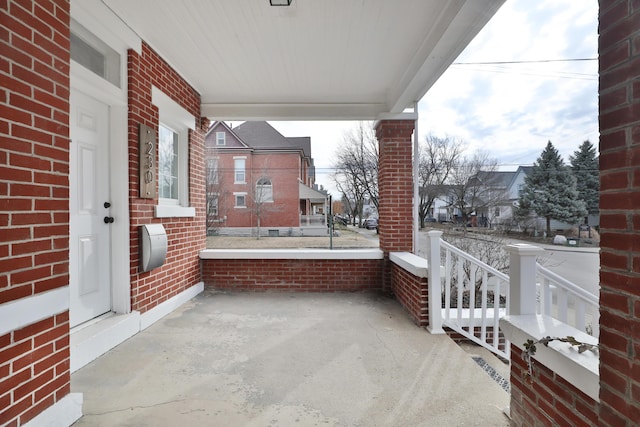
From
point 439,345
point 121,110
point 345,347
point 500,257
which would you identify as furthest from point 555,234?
point 121,110

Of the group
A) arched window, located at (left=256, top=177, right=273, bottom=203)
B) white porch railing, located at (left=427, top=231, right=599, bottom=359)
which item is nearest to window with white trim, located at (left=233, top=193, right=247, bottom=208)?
arched window, located at (left=256, top=177, right=273, bottom=203)

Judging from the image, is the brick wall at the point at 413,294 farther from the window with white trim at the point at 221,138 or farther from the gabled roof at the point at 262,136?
the window with white trim at the point at 221,138

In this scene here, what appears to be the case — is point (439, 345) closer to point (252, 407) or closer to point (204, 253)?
point (252, 407)

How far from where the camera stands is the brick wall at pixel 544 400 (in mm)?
1238

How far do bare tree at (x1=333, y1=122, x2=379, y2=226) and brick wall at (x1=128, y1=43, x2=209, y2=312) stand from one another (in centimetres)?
1324

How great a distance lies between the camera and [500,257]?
220 inches

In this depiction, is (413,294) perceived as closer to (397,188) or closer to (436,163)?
(397,188)

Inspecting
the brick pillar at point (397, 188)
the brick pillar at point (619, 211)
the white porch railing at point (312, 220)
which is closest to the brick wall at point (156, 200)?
the brick pillar at point (397, 188)

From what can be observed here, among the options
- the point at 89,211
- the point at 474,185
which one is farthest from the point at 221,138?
the point at 89,211

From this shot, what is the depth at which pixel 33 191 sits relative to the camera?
160cm

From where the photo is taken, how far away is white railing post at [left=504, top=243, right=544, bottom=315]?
5.88ft

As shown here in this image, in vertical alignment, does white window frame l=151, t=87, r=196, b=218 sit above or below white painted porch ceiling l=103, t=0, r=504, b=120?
below

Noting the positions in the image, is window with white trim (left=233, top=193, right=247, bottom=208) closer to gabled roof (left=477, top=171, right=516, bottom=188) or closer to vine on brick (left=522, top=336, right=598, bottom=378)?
gabled roof (left=477, top=171, right=516, bottom=188)

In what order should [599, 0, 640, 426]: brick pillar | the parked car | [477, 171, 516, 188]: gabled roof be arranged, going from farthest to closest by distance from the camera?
1. the parked car
2. [477, 171, 516, 188]: gabled roof
3. [599, 0, 640, 426]: brick pillar
